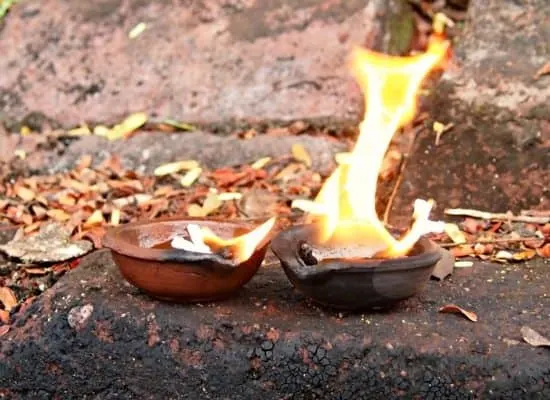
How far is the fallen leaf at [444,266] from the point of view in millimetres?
2998

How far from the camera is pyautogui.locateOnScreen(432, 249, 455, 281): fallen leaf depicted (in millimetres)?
2998

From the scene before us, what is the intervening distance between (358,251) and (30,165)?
2.28 meters

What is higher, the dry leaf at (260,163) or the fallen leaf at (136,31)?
the fallen leaf at (136,31)

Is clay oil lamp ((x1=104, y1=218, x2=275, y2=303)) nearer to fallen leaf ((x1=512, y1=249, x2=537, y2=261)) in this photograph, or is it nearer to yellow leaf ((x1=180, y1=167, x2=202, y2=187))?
fallen leaf ((x1=512, y1=249, x2=537, y2=261))

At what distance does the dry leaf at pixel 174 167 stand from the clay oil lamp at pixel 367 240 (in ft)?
3.10

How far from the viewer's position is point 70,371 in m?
2.77

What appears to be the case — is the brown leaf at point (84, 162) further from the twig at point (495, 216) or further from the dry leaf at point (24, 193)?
the twig at point (495, 216)

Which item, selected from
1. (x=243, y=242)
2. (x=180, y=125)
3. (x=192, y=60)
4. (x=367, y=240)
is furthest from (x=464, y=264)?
(x=192, y=60)

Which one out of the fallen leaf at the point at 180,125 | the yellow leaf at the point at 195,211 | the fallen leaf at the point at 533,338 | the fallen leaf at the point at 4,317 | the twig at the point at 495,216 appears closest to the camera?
the fallen leaf at the point at 533,338

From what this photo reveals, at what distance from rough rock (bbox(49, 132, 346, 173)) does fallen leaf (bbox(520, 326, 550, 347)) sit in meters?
1.83

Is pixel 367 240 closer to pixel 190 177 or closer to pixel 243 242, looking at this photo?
pixel 243 242

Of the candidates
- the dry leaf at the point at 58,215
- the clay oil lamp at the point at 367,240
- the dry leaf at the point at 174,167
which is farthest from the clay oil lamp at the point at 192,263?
the dry leaf at the point at 174,167

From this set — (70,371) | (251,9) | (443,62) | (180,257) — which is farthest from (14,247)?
(443,62)

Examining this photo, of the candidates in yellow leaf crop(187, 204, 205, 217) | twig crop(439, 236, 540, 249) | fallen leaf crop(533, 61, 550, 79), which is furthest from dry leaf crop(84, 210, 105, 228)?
fallen leaf crop(533, 61, 550, 79)
